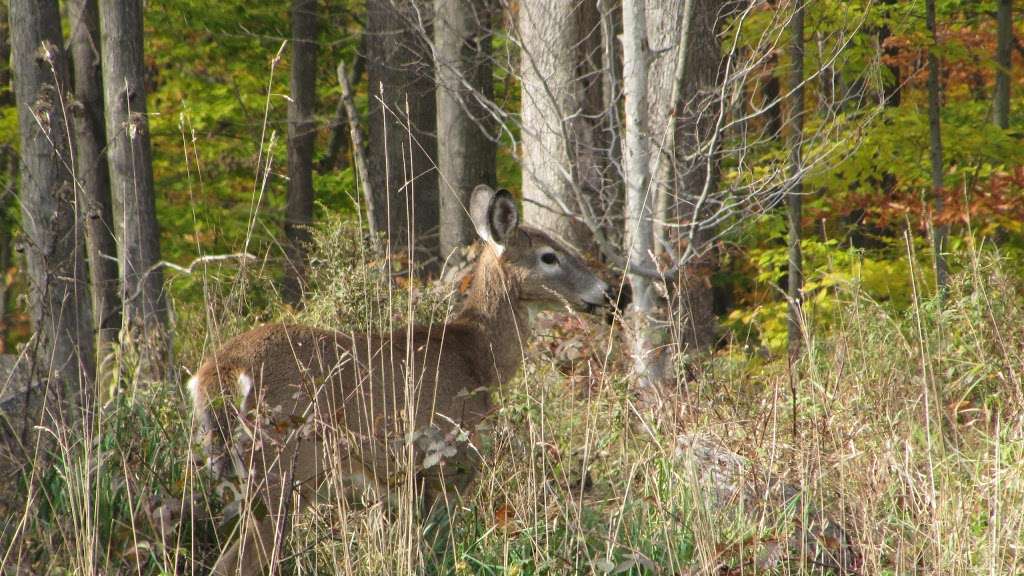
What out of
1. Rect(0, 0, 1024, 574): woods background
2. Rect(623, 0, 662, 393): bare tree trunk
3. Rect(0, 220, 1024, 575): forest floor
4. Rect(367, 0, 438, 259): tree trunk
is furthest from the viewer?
Rect(367, 0, 438, 259): tree trunk

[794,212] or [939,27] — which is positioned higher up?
[939,27]

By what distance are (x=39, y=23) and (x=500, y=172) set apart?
912 cm

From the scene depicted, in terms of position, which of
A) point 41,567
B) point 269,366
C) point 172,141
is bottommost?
point 41,567

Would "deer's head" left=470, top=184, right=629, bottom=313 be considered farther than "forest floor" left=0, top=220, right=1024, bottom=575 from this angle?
Yes

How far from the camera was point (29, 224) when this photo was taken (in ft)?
28.6

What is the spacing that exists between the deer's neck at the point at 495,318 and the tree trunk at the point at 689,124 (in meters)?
1.23

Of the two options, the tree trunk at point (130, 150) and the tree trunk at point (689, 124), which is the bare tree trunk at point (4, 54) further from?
the tree trunk at point (689, 124)

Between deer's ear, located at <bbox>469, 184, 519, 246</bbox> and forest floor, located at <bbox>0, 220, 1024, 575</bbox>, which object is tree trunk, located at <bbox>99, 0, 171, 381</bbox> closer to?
deer's ear, located at <bbox>469, 184, 519, 246</bbox>

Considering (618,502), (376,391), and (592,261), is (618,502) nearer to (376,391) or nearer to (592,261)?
(376,391)

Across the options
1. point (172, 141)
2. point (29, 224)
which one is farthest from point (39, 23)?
point (172, 141)

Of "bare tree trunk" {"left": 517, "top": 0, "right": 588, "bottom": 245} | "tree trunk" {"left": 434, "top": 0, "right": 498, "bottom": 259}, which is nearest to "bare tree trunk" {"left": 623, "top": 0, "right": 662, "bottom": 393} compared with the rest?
"bare tree trunk" {"left": 517, "top": 0, "right": 588, "bottom": 245}

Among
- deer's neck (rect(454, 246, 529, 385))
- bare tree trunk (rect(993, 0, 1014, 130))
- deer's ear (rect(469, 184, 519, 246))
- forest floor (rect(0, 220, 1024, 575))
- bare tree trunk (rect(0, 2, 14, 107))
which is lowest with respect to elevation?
forest floor (rect(0, 220, 1024, 575))

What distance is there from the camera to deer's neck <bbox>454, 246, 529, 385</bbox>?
6270 millimetres

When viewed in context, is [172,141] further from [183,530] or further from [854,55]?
[183,530]
